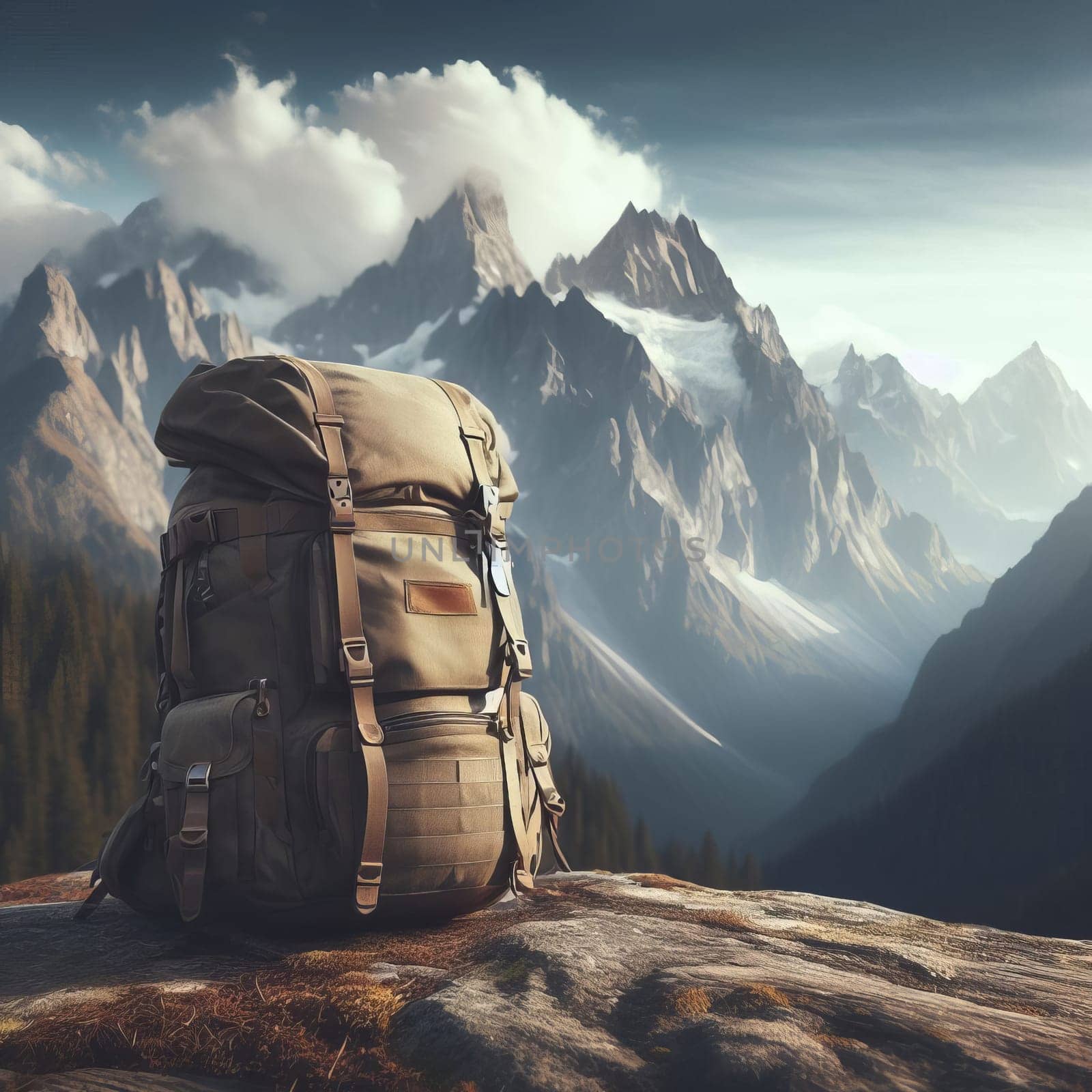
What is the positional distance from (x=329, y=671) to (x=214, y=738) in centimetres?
68

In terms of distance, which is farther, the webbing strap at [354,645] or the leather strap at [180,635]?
the leather strap at [180,635]

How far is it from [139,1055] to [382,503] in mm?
2977

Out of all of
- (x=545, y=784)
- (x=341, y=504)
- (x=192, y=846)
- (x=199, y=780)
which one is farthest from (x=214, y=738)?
(x=545, y=784)

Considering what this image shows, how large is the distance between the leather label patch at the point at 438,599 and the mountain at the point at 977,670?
139800mm

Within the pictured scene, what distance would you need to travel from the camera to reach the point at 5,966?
4.97 metres

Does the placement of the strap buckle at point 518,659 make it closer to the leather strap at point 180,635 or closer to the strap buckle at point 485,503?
the strap buckle at point 485,503

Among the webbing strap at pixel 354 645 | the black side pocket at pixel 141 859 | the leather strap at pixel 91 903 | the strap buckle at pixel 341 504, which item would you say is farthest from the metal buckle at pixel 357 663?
the leather strap at pixel 91 903

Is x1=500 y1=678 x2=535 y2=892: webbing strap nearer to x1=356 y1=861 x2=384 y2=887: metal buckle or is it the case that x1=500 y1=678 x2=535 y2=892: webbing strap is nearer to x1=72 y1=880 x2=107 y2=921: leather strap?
x1=356 y1=861 x2=384 y2=887: metal buckle

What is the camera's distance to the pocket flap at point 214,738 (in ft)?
17.1

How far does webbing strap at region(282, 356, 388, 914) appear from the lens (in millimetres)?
5094

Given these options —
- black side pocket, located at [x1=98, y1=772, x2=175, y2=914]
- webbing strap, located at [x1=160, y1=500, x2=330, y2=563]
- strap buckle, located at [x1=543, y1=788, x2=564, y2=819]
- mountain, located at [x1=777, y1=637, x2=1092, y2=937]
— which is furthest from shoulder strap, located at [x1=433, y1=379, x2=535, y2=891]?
mountain, located at [x1=777, y1=637, x2=1092, y2=937]

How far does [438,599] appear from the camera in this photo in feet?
18.7

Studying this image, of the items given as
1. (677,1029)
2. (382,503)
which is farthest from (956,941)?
(382,503)

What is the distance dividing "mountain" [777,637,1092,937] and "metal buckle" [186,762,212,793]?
370 feet
